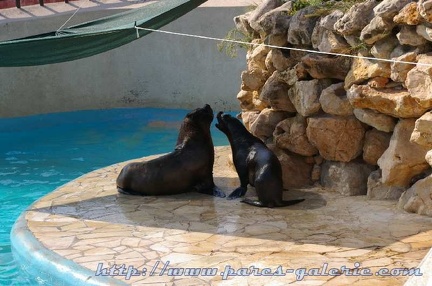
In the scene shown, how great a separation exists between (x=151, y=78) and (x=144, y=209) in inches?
261

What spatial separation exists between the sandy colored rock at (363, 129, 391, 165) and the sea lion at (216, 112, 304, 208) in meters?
0.78

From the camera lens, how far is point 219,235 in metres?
6.55

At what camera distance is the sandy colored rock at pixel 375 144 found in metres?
7.33

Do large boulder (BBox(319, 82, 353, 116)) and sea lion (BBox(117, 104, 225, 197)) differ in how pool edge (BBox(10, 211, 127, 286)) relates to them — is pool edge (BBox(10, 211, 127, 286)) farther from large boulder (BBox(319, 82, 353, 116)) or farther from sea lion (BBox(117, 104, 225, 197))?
large boulder (BBox(319, 82, 353, 116))

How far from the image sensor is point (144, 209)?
753 centimetres

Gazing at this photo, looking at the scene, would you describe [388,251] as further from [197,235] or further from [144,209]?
[144,209]

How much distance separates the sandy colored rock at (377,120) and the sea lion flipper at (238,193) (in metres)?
1.39

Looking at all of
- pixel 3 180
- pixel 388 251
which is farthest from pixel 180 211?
pixel 3 180

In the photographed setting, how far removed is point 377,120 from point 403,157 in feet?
1.46

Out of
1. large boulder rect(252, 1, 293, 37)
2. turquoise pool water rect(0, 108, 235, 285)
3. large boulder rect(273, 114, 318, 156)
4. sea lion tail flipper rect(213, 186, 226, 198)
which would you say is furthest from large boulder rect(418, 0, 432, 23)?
turquoise pool water rect(0, 108, 235, 285)

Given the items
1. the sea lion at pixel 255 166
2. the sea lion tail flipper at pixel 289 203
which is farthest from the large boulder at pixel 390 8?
the sea lion tail flipper at pixel 289 203

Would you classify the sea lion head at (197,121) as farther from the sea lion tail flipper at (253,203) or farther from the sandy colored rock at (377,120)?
the sandy colored rock at (377,120)

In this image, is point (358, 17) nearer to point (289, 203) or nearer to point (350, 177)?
point (350, 177)

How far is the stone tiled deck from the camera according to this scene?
5.73 meters
